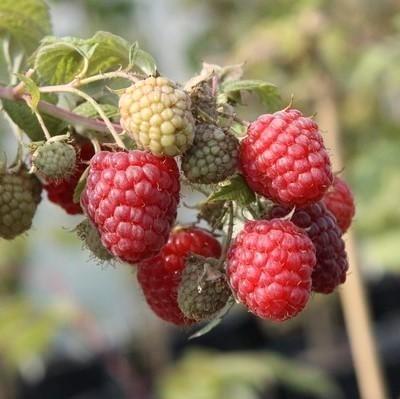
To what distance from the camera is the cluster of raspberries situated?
0.89 m

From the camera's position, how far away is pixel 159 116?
870 mm

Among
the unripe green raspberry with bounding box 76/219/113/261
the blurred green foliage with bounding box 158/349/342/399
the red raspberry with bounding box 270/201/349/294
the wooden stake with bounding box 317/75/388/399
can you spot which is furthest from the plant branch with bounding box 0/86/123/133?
the blurred green foliage with bounding box 158/349/342/399

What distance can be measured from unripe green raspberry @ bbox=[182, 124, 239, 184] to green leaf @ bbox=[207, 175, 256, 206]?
0.8 inches

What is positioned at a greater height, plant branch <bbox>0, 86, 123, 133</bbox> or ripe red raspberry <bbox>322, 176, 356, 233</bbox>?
plant branch <bbox>0, 86, 123, 133</bbox>

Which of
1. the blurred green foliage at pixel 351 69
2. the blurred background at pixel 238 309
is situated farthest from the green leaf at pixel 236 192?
the blurred green foliage at pixel 351 69

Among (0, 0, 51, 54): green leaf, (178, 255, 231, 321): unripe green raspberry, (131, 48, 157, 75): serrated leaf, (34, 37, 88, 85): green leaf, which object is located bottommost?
(178, 255, 231, 321): unripe green raspberry

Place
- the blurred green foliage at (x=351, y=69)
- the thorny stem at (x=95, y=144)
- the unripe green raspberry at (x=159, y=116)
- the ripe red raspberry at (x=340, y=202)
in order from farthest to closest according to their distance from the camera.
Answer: the blurred green foliage at (x=351, y=69) → the ripe red raspberry at (x=340, y=202) → the thorny stem at (x=95, y=144) → the unripe green raspberry at (x=159, y=116)

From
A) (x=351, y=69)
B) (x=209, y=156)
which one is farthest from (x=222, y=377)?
(x=209, y=156)

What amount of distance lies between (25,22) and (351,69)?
2359 millimetres

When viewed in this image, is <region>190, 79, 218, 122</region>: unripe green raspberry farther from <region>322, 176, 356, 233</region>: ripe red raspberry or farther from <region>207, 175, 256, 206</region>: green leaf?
<region>322, 176, 356, 233</region>: ripe red raspberry

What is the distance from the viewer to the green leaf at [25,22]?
45.7 inches

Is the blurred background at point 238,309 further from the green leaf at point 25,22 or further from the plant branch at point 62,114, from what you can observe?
the plant branch at point 62,114

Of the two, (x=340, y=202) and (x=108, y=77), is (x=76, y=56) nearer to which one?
(x=108, y=77)

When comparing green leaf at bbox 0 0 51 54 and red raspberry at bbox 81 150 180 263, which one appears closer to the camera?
red raspberry at bbox 81 150 180 263
